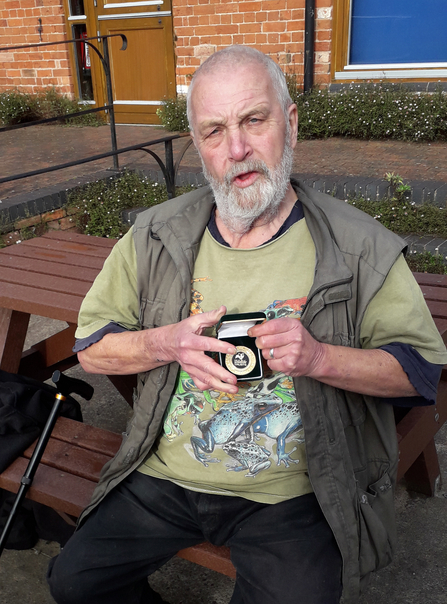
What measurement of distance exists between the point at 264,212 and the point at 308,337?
1.63 ft

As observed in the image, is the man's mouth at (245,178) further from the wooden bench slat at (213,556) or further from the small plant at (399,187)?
the small plant at (399,187)

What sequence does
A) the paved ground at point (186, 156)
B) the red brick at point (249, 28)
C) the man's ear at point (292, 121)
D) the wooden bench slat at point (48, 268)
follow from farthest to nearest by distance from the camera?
the red brick at point (249, 28)
the paved ground at point (186, 156)
the wooden bench slat at point (48, 268)
the man's ear at point (292, 121)

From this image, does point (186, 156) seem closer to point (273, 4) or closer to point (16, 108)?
point (273, 4)

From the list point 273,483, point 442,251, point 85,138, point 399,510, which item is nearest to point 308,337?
point 273,483

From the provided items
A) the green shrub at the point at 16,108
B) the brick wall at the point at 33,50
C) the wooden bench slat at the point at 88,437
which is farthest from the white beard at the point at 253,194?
the green shrub at the point at 16,108

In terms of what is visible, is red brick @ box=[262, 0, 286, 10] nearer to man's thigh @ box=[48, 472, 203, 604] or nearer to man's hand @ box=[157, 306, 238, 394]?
man's hand @ box=[157, 306, 238, 394]

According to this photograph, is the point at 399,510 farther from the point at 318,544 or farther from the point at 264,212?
the point at 264,212

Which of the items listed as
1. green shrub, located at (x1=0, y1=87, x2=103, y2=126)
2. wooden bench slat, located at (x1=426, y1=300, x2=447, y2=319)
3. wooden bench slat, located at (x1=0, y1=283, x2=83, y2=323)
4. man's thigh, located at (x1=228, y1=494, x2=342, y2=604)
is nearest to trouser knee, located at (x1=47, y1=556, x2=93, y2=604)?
man's thigh, located at (x1=228, y1=494, x2=342, y2=604)

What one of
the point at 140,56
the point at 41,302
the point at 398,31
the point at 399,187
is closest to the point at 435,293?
the point at 41,302

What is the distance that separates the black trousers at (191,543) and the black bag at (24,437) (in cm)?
55

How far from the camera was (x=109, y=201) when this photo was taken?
5680mm

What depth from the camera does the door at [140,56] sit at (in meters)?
8.32

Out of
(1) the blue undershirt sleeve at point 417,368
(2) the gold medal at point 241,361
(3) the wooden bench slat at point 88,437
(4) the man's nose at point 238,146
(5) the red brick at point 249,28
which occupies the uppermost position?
(5) the red brick at point 249,28

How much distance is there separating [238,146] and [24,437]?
1.27m
